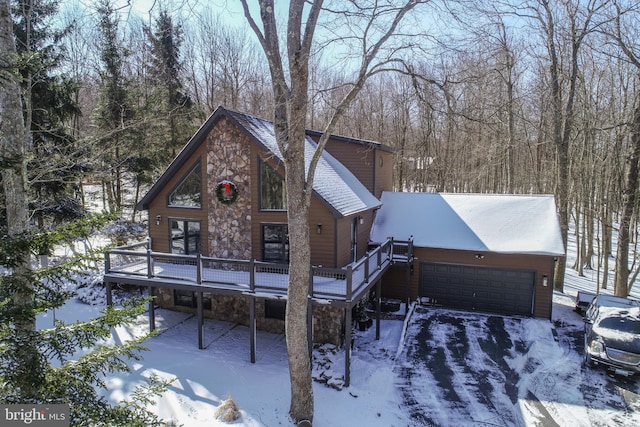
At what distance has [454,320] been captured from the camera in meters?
14.8

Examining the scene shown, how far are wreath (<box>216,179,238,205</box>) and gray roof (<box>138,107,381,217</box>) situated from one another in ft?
5.33

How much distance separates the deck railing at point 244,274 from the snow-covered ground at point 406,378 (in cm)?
204

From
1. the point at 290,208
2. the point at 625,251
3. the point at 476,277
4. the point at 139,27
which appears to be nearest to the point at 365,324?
the point at 476,277

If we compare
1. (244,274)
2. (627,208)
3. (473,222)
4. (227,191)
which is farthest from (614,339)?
(227,191)

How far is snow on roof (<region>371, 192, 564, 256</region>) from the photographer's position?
15312mm

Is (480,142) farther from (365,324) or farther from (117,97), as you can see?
(117,97)

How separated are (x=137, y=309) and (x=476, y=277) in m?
14.2

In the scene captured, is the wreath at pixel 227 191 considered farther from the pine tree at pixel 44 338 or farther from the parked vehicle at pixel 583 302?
the parked vehicle at pixel 583 302

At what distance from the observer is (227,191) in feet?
43.8

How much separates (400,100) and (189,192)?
52.3ft

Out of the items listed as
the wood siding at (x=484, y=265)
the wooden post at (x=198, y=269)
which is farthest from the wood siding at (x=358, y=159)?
the wooden post at (x=198, y=269)

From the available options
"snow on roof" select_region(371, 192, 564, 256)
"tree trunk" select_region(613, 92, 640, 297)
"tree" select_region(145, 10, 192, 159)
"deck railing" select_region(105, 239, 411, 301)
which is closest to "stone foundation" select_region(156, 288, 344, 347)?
"deck railing" select_region(105, 239, 411, 301)

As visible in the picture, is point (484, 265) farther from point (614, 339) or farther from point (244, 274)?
point (244, 274)

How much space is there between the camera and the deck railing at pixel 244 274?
11.3 metres
